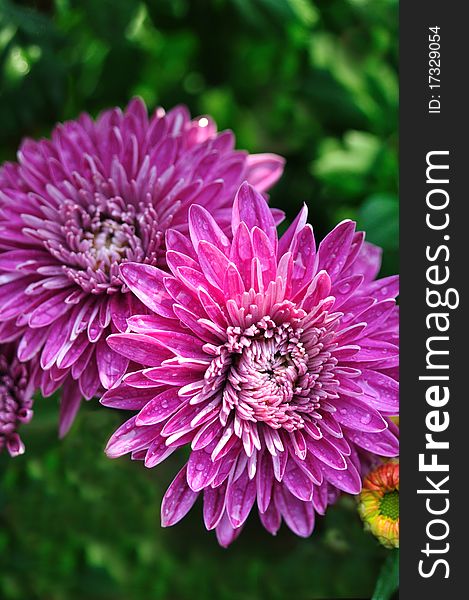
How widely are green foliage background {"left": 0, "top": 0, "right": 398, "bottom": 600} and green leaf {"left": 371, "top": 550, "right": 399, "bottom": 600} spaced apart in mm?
248

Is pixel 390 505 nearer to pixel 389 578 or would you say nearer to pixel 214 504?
pixel 389 578

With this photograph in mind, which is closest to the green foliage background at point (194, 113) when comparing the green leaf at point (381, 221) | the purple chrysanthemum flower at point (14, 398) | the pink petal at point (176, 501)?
the green leaf at point (381, 221)

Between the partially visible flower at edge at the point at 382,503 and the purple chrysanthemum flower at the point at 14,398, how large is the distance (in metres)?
0.34

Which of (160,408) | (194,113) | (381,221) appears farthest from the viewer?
(194,113)

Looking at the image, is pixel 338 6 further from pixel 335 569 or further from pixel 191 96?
pixel 335 569

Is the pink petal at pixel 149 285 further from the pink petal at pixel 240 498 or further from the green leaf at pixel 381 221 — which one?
the green leaf at pixel 381 221

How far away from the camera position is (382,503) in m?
0.74

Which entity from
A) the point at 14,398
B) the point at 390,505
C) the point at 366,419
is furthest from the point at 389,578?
the point at 14,398

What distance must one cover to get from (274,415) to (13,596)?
0.71 m

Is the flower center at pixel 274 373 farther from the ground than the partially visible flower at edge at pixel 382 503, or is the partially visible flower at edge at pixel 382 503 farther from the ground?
the flower center at pixel 274 373

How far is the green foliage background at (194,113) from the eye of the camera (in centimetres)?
105

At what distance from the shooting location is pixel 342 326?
2.24ft

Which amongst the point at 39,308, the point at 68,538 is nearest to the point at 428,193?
the point at 39,308

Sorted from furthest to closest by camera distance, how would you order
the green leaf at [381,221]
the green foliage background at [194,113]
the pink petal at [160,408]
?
the green foliage background at [194,113]
the green leaf at [381,221]
the pink petal at [160,408]
